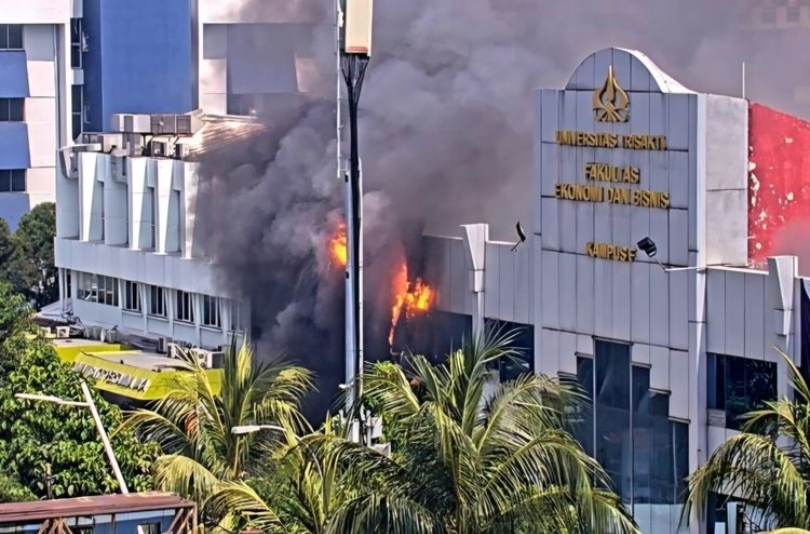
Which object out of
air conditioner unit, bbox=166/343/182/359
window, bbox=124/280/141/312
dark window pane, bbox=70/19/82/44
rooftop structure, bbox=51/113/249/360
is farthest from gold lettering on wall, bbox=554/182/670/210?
dark window pane, bbox=70/19/82/44

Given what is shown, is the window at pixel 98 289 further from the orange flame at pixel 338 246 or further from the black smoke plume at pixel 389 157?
the orange flame at pixel 338 246

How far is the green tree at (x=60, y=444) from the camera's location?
102 feet

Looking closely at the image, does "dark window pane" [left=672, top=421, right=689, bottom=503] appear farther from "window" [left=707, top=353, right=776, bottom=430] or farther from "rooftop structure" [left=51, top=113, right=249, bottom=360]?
"rooftop structure" [left=51, top=113, right=249, bottom=360]

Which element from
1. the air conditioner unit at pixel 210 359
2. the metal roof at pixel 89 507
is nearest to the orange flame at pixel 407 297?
the air conditioner unit at pixel 210 359

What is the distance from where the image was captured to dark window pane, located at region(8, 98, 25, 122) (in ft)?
260

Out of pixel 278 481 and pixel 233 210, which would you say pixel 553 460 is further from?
pixel 233 210

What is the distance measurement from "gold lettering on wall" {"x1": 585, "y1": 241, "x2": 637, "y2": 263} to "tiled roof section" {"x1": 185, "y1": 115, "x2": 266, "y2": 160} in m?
15.0

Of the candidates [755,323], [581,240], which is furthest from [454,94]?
Answer: [755,323]

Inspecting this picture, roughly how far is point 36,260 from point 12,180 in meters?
8.91

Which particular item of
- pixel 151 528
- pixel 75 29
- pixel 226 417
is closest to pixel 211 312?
pixel 226 417

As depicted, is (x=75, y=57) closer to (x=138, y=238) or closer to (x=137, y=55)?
(x=137, y=55)

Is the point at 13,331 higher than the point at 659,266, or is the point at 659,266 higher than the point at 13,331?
the point at 659,266

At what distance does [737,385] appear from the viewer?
3200 cm

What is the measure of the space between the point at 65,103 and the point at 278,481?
2232 inches
